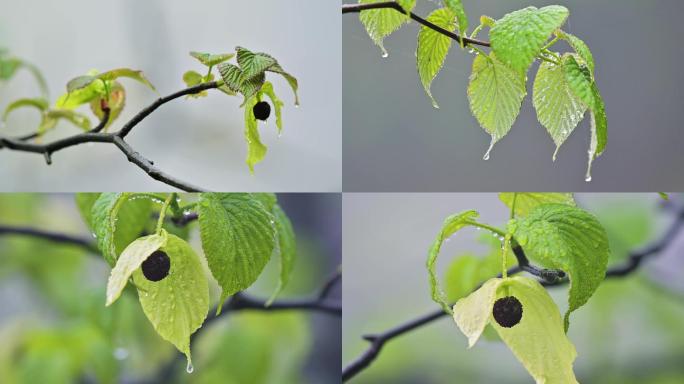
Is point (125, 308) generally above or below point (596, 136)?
below

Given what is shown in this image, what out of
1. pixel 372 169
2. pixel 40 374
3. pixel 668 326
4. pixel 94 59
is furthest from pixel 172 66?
pixel 668 326

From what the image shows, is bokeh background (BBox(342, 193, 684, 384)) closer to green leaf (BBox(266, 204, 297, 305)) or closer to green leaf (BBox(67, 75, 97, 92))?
green leaf (BBox(266, 204, 297, 305))

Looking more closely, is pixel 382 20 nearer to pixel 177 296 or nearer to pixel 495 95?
pixel 495 95

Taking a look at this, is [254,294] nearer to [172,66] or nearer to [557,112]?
[172,66]

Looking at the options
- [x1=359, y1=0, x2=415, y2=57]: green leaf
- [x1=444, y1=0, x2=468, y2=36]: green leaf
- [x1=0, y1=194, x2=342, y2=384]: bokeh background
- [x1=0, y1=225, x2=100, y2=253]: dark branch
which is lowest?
[x1=0, y1=194, x2=342, y2=384]: bokeh background

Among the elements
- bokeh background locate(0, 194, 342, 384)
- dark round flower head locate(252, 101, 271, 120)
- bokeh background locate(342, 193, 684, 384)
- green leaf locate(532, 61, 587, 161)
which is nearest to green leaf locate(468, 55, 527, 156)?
green leaf locate(532, 61, 587, 161)

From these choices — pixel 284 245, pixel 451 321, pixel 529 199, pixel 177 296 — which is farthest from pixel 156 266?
pixel 451 321
